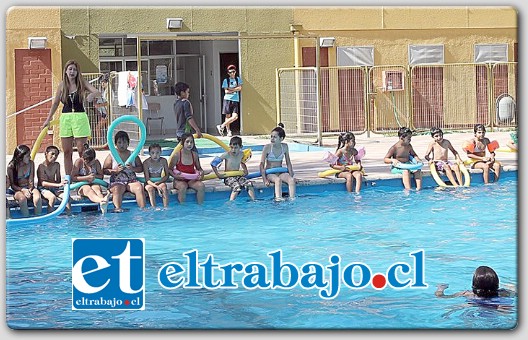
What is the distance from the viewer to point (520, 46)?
6730 mm

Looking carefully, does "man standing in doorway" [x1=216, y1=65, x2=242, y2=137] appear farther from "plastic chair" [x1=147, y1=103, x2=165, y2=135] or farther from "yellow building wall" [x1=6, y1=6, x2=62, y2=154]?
"yellow building wall" [x1=6, y1=6, x2=62, y2=154]

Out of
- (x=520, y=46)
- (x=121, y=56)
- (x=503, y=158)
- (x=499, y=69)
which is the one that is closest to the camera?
(x=520, y=46)

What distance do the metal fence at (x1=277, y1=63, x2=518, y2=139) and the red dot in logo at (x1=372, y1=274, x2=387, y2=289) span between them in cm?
113

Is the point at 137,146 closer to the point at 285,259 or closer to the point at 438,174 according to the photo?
the point at 285,259

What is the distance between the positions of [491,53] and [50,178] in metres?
2.82

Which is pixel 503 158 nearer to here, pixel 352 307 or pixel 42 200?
pixel 352 307

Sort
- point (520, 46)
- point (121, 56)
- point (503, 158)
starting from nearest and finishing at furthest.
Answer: point (520, 46) → point (503, 158) → point (121, 56)

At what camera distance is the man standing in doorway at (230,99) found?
778 centimetres

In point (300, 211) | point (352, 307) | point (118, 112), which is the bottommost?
point (352, 307)

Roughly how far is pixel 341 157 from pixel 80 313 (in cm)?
207

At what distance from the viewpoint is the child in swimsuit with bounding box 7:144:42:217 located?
22.4 ft

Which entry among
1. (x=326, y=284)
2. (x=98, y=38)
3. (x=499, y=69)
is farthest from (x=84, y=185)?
(x=499, y=69)

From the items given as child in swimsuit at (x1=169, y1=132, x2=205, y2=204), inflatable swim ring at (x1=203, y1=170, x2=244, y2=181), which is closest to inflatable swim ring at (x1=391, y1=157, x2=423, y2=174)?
inflatable swim ring at (x1=203, y1=170, x2=244, y2=181)
